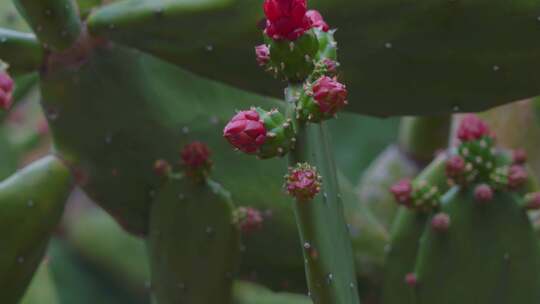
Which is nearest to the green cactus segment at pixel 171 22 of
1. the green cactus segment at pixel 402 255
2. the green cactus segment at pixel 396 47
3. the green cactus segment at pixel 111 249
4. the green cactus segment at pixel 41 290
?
the green cactus segment at pixel 396 47

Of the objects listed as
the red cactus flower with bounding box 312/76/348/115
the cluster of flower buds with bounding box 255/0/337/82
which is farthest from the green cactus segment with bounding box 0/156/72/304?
the red cactus flower with bounding box 312/76/348/115

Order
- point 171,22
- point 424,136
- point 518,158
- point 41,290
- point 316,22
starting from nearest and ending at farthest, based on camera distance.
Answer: point 316,22 → point 171,22 → point 518,158 → point 41,290 → point 424,136

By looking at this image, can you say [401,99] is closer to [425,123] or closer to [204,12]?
[204,12]

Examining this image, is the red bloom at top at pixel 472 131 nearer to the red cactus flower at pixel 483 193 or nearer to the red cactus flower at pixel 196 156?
the red cactus flower at pixel 483 193

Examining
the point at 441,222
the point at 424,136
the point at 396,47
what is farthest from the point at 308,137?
the point at 424,136

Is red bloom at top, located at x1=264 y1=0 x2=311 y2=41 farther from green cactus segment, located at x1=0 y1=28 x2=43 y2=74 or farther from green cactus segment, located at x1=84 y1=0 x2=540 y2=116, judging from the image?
green cactus segment, located at x1=0 y1=28 x2=43 y2=74

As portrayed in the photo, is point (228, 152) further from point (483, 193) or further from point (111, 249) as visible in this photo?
point (111, 249)
